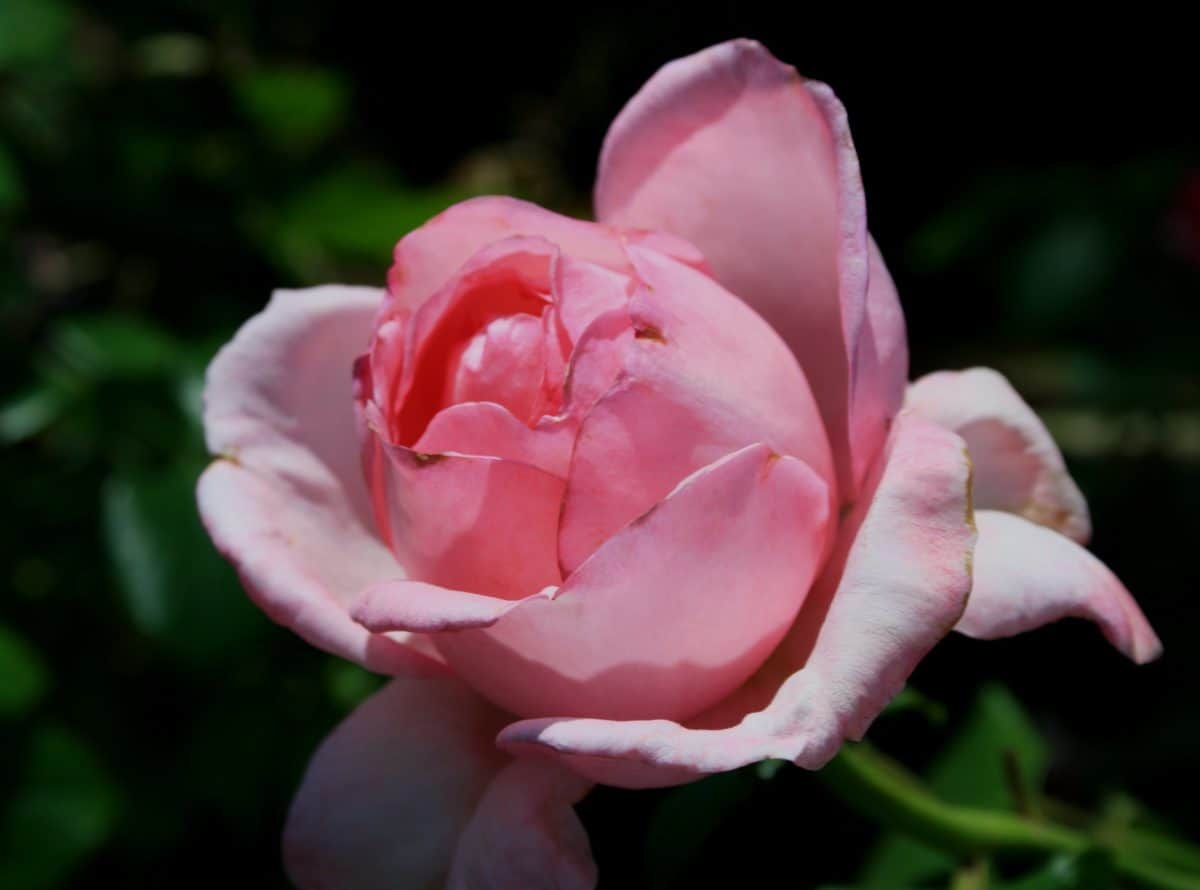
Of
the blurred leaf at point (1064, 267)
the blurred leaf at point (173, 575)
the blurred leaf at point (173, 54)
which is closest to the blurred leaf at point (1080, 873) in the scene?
the blurred leaf at point (173, 575)

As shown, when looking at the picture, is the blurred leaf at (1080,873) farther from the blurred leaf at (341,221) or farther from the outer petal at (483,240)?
the blurred leaf at (341,221)

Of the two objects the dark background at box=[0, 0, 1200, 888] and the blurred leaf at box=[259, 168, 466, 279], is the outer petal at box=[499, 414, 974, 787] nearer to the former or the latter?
the dark background at box=[0, 0, 1200, 888]

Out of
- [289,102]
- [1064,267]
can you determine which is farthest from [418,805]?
[1064,267]

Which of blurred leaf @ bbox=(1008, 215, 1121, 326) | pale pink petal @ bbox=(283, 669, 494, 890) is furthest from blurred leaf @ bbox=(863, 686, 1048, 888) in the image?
blurred leaf @ bbox=(1008, 215, 1121, 326)

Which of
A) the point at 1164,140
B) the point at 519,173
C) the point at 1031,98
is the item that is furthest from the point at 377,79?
the point at 1164,140

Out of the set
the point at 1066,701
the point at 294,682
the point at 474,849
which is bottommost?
the point at 1066,701

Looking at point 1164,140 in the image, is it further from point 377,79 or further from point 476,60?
point 377,79
